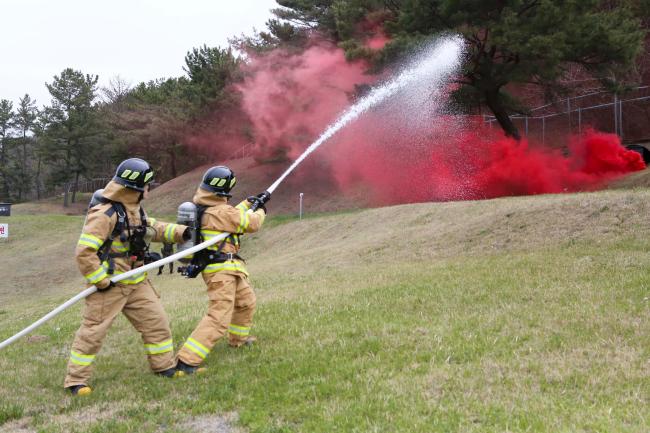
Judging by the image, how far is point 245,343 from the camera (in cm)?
625

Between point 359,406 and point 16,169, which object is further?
point 16,169

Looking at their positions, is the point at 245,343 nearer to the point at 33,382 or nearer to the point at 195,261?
the point at 195,261

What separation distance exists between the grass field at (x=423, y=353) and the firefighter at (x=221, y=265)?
317mm

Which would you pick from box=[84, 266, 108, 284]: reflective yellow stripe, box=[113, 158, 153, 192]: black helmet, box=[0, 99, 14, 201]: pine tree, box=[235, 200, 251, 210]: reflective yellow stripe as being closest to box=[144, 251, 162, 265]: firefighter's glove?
box=[84, 266, 108, 284]: reflective yellow stripe

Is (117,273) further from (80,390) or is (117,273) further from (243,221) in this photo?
(243,221)

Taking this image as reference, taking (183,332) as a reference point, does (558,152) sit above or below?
above

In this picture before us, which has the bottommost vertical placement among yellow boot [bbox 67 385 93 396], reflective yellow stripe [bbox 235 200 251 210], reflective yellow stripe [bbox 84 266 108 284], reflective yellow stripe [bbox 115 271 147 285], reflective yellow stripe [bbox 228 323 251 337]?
yellow boot [bbox 67 385 93 396]

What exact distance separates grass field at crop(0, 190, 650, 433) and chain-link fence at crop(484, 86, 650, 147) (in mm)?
17660

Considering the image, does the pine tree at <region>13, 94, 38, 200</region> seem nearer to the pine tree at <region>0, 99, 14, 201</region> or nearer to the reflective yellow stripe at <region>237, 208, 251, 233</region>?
the pine tree at <region>0, 99, 14, 201</region>

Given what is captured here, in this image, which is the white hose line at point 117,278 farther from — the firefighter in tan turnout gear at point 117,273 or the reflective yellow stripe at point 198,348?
the reflective yellow stripe at point 198,348

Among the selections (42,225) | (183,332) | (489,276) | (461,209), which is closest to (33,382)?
(183,332)

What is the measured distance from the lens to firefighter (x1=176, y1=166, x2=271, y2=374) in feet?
18.2

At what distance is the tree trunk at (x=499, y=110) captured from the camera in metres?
23.0

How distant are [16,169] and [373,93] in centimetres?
5869
